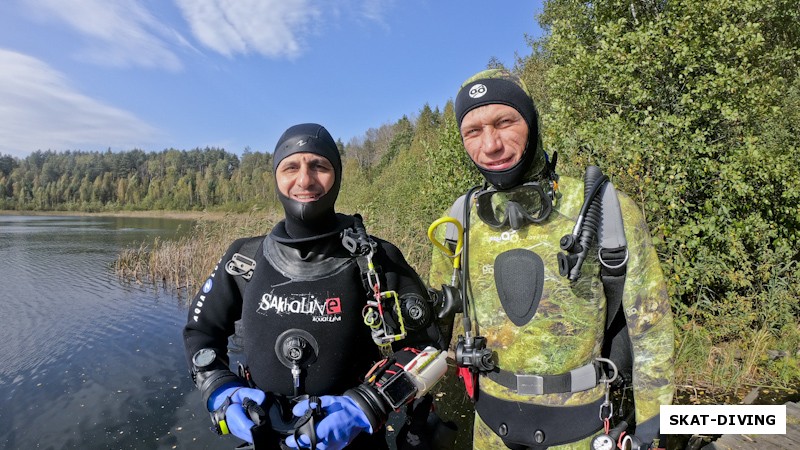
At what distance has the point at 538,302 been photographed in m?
2.07

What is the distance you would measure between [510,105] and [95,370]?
10347 mm

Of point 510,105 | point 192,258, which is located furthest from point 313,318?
point 192,258

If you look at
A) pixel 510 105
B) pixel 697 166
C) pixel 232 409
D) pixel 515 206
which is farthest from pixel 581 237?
pixel 697 166

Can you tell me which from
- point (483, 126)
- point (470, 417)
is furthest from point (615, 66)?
point (483, 126)

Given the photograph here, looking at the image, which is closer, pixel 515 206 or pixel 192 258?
pixel 515 206

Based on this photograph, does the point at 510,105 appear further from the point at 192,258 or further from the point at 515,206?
the point at 192,258

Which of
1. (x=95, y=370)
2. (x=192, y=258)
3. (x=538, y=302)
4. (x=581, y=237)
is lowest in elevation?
(x=95, y=370)

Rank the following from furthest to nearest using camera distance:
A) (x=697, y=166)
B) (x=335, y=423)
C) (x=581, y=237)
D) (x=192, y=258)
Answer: (x=192, y=258)
(x=697, y=166)
(x=335, y=423)
(x=581, y=237)

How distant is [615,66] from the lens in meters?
7.79

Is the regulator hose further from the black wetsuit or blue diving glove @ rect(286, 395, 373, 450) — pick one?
blue diving glove @ rect(286, 395, 373, 450)

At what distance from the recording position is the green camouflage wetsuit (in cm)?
197

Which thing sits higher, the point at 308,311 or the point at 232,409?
the point at 308,311

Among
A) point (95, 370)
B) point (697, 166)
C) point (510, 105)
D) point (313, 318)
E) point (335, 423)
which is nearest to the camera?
point (335, 423)

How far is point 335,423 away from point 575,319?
122 cm
